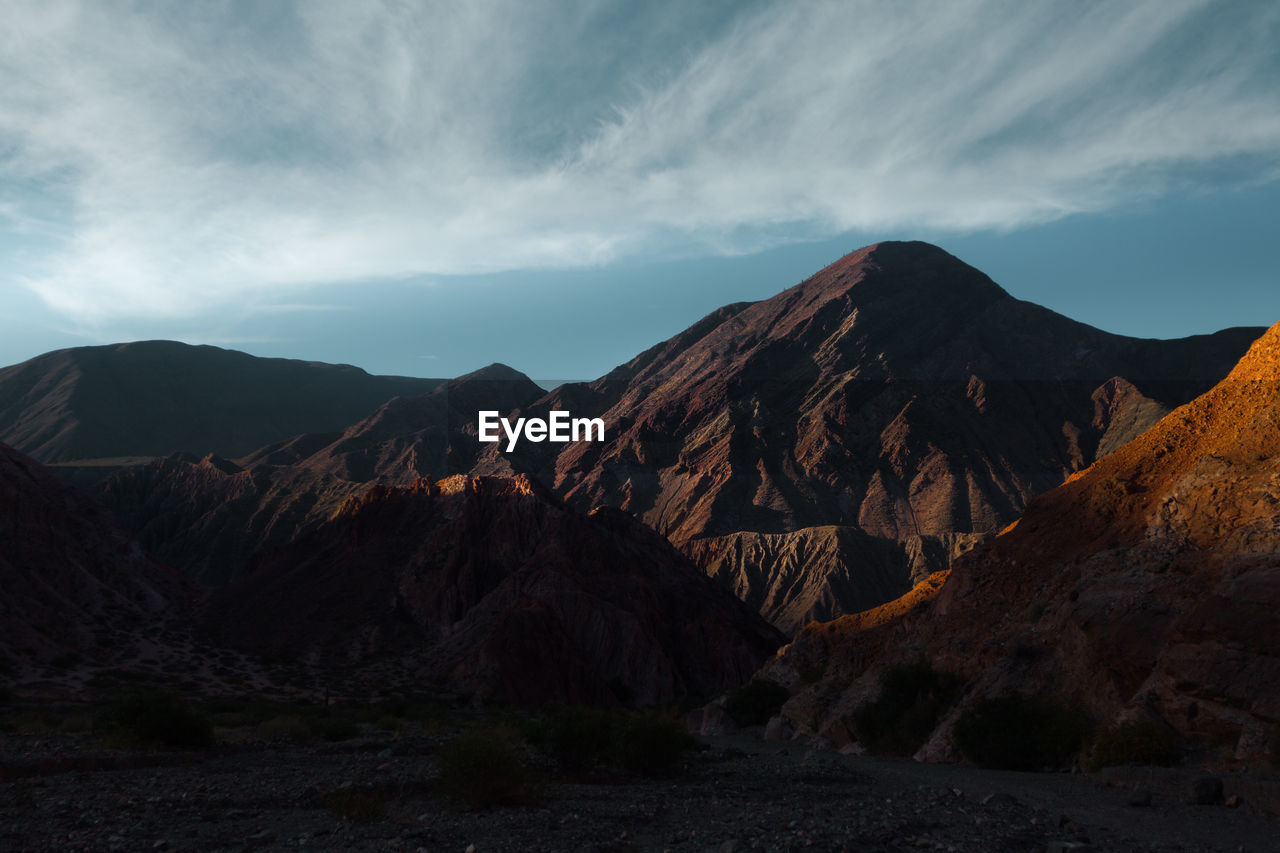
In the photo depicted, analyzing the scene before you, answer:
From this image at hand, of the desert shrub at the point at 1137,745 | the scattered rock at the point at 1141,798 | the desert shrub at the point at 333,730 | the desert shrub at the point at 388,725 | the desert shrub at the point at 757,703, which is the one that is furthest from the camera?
the desert shrub at the point at 757,703

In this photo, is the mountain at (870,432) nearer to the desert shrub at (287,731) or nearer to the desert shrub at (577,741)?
the desert shrub at (287,731)

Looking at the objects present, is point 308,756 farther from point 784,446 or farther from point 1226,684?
point 784,446

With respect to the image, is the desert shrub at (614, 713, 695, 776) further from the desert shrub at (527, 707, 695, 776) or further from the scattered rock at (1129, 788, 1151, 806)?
the scattered rock at (1129, 788, 1151, 806)

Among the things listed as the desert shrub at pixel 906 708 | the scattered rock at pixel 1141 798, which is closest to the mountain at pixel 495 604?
the desert shrub at pixel 906 708

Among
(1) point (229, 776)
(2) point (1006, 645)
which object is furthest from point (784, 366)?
(1) point (229, 776)

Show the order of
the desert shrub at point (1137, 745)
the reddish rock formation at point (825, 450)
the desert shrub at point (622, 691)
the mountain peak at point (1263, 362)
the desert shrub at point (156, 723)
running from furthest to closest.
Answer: the reddish rock formation at point (825, 450), the desert shrub at point (622, 691), the mountain peak at point (1263, 362), the desert shrub at point (156, 723), the desert shrub at point (1137, 745)

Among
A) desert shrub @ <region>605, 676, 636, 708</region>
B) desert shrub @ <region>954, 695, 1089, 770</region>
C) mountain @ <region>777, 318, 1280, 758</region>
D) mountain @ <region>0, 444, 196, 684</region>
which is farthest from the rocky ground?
desert shrub @ <region>605, 676, 636, 708</region>
